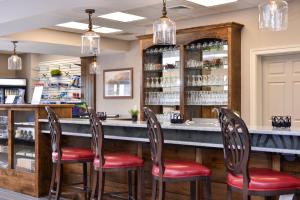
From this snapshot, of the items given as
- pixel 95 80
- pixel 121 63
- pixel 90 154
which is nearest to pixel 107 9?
pixel 90 154

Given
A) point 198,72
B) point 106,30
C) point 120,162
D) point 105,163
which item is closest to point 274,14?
point 120,162

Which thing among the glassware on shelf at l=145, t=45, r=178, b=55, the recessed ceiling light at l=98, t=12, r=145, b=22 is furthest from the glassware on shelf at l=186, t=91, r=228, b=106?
the recessed ceiling light at l=98, t=12, r=145, b=22

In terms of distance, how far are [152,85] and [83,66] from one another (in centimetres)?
323

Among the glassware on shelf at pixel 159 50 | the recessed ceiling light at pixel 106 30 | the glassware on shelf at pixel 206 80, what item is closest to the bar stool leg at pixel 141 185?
the glassware on shelf at pixel 206 80

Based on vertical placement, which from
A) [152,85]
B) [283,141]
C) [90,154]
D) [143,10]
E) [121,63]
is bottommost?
[90,154]

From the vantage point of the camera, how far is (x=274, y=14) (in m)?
3.54

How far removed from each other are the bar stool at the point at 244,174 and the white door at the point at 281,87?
3.47m

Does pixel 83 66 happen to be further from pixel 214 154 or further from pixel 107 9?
pixel 214 154

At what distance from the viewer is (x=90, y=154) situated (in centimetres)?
439

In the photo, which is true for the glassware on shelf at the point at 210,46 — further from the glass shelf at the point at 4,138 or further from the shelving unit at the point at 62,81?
the shelving unit at the point at 62,81

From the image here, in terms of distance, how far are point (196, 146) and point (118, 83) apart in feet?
19.2

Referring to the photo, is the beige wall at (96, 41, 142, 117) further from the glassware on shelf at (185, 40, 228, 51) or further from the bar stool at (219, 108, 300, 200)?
the bar stool at (219, 108, 300, 200)

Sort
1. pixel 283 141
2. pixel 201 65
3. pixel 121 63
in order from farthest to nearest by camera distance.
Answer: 1. pixel 121 63
2. pixel 201 65
3. pixel 283 141

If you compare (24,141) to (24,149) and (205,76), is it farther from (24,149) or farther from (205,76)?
(205,76)
